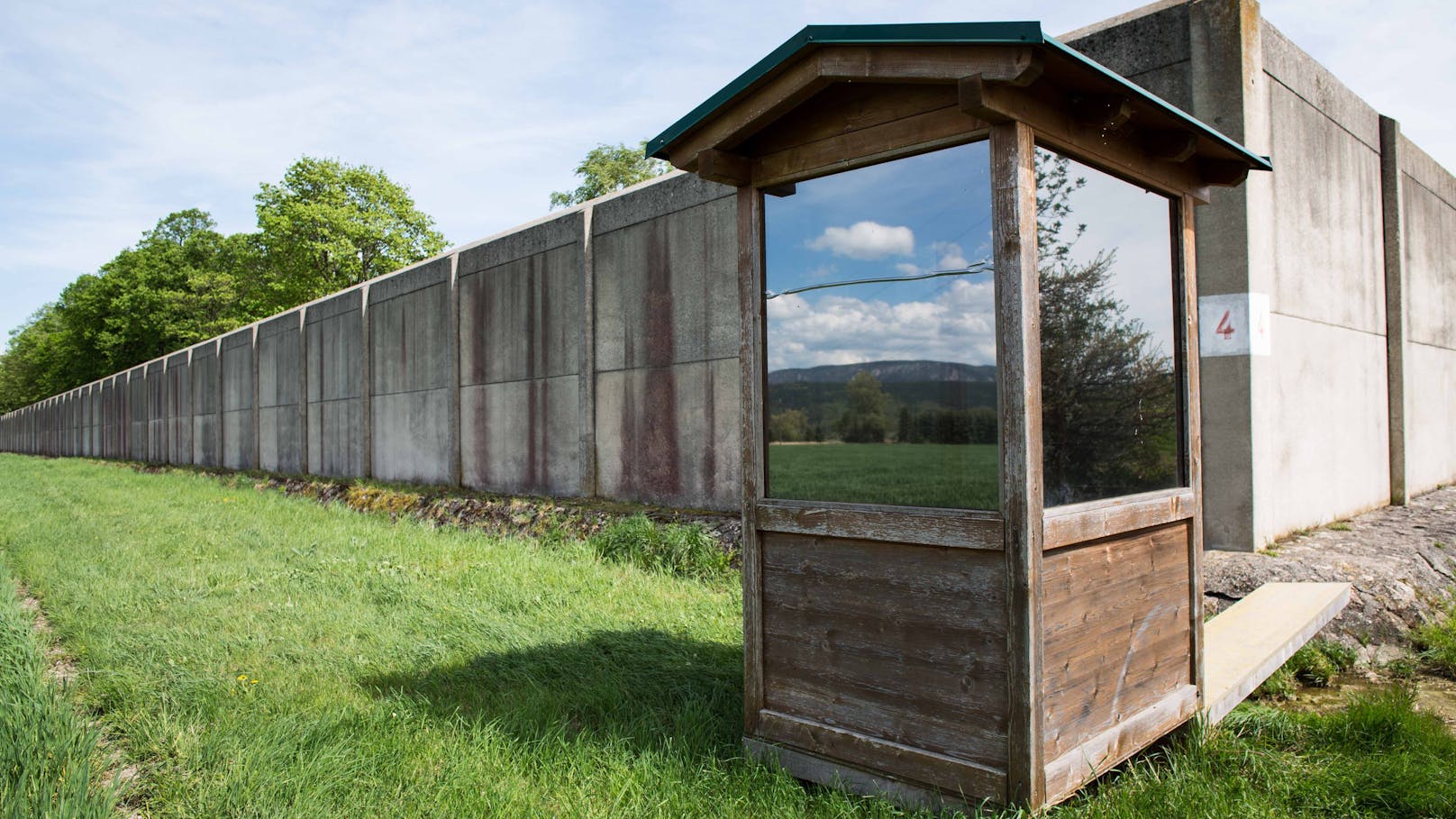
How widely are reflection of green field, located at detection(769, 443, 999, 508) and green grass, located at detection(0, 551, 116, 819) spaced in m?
2.67

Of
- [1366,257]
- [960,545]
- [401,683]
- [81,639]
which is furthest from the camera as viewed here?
[1366,257]

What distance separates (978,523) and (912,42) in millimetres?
1677

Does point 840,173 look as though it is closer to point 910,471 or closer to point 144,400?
point 910,471

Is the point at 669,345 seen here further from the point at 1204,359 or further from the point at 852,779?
the point at 852,779

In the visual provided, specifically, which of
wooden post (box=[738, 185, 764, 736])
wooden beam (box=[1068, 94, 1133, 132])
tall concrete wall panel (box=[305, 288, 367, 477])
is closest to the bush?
wooden post (box=[738, 185, 764, 736])

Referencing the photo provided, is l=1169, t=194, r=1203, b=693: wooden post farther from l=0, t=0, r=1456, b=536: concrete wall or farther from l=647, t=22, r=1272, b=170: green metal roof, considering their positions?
l=0, t=0, r=1456, b=536: concrete wall

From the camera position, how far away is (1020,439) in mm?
3109

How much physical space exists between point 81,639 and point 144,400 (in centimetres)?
3217

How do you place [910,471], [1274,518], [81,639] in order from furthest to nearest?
[1274,518], [81,639], [910,471]

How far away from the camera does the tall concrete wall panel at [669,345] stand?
26.9 ft

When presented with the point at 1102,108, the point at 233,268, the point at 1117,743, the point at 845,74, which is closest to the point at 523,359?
the point at 845,74

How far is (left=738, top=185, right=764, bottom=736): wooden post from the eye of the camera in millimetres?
3887

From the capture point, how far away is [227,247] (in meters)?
51.9

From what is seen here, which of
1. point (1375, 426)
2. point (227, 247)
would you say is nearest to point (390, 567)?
point (1375, 426)
